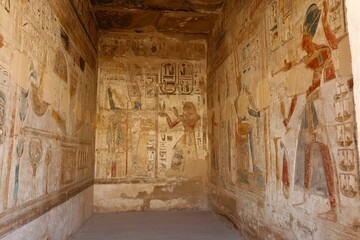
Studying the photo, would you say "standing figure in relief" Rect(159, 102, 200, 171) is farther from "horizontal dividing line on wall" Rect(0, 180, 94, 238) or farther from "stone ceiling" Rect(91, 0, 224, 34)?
"horizontal dividing line on wall" Rect(0, 180, 94, 238)

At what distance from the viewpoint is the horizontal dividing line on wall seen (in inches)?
92.2

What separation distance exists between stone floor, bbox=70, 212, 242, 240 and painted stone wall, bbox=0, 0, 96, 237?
0.50 meters

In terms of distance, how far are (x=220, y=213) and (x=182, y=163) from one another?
1482 mm

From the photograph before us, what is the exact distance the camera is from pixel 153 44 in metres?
6.55

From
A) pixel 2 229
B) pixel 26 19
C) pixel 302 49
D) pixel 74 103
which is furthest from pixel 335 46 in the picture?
pixel 74 103

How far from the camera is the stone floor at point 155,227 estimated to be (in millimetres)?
4223

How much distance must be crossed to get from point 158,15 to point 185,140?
2630mm

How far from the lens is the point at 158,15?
5.77m

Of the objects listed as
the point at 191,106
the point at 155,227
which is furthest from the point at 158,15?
the point at 155,227

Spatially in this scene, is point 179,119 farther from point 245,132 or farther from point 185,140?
point 245,132

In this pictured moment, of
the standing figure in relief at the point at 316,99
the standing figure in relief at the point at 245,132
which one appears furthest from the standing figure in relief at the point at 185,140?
the standing figure in relief at the point at 316,99

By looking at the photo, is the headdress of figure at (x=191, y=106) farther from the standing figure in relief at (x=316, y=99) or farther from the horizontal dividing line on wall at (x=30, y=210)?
the standing figure in relief at (x=316, y=99)

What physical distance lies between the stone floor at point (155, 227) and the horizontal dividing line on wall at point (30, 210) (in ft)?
2.59

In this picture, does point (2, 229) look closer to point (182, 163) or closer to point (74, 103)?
point (74, 103)
